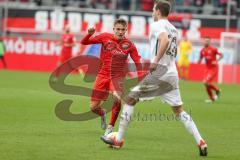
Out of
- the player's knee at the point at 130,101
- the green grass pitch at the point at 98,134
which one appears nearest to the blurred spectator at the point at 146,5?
the green grass pitch at the point at 98,134

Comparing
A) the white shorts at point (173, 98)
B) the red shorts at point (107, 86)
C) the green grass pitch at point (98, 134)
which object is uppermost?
the white shorts at point (173, 98)

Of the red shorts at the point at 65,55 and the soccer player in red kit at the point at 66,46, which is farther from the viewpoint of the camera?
the red shorts at the point at 65,55

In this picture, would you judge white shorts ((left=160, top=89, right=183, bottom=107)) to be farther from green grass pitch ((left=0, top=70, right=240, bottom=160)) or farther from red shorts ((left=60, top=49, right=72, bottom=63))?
red shorts ((left=60, top=49, right=72, bottom=63))

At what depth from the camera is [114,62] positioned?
13820 millimetres

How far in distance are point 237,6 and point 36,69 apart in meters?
11.7

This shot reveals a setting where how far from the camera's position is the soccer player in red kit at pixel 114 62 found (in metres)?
13.3

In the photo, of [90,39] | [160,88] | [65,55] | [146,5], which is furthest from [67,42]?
[160,88]

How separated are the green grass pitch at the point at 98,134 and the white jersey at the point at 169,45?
1419 mm

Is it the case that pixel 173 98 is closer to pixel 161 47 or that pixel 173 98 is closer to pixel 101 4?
pixel 161 47

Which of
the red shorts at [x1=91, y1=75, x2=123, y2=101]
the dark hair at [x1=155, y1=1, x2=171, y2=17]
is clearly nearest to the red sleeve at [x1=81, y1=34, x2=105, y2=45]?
the red shorts at [x1=91, y1=75, x2=123, y2=101]

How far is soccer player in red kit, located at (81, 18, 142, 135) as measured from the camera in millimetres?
13320

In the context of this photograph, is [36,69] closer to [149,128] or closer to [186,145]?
[149,128]

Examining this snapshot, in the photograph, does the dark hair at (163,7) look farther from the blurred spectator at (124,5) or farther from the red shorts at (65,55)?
the blurred spectator at (124,5)

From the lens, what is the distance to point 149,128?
1555cm
